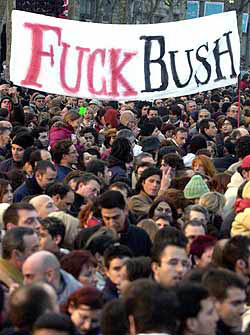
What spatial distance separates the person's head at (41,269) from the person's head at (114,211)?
1.89m

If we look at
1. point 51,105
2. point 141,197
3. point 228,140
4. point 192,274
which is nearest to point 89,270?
point 192,274

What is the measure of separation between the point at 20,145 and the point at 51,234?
414 cm

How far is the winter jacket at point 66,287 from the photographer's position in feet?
24.2

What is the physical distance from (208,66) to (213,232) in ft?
18.7

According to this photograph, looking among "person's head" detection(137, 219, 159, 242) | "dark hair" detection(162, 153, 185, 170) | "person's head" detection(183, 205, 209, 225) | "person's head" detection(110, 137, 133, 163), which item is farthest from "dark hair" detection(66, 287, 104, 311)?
"person's head" detection(110, 137, 133, 163)

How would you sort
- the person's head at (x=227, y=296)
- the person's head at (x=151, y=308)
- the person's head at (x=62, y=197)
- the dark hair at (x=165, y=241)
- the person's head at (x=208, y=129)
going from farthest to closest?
the person's head at (x=208, y=129), the person's head at (x=62, y=197), the dark hair at (x=165, y=241), the person's head at (x=227, y=296), the person's head at (x=151, y=308)

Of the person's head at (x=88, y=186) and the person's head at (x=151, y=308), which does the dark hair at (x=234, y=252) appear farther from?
the person's head at (x=88, y=186)

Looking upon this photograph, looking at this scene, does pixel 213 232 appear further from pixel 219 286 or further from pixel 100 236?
pixel 219 286

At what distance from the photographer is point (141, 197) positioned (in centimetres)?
1095

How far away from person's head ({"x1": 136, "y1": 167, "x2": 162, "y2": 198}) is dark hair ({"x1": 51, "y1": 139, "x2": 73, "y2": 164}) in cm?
146

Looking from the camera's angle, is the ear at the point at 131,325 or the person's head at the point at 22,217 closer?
the ear at the point at 131,325

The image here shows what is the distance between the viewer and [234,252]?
26.2ft

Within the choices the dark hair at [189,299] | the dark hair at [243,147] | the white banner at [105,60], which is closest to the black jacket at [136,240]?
the dark hair at [189,299]

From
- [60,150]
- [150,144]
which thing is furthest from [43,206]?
[150,144]
